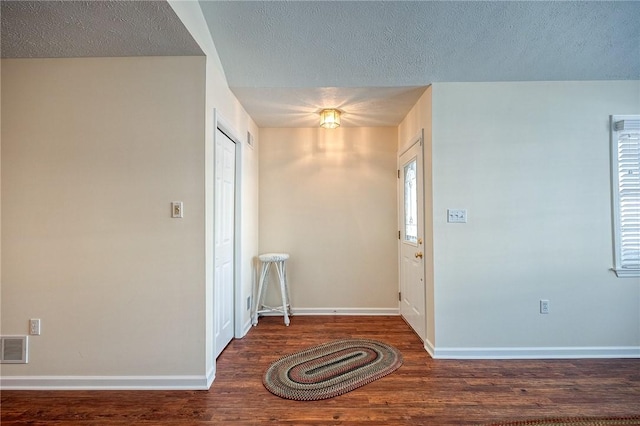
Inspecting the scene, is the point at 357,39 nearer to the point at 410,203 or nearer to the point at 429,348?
the point at 410,203

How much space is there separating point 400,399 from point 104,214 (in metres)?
2.45

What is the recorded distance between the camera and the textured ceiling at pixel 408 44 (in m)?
2.04

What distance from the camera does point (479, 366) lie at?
91.1 inches

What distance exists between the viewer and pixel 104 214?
81.1 inches

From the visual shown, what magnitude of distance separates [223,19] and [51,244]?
2.05 metres

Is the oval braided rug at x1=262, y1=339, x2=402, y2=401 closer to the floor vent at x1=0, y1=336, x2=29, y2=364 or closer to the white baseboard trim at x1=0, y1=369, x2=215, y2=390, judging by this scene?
the white baseboard trim at x1=0, y1=369, x2=215, y2=390

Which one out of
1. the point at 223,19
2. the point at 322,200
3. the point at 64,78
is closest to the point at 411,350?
the point at 322,200

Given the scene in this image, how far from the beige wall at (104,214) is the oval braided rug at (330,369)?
63 centimetres

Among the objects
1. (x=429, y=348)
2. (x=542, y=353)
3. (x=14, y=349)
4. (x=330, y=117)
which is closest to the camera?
(x=14, y=349)

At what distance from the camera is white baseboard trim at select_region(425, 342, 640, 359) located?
2.44 m

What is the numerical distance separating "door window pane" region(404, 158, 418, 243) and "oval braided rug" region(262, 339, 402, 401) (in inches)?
46.8

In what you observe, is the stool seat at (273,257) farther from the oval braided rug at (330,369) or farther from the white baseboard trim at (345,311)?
the oval braided rug at (330,369)

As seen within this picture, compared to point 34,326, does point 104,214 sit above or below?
above

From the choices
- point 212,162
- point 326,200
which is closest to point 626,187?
point 326,200
